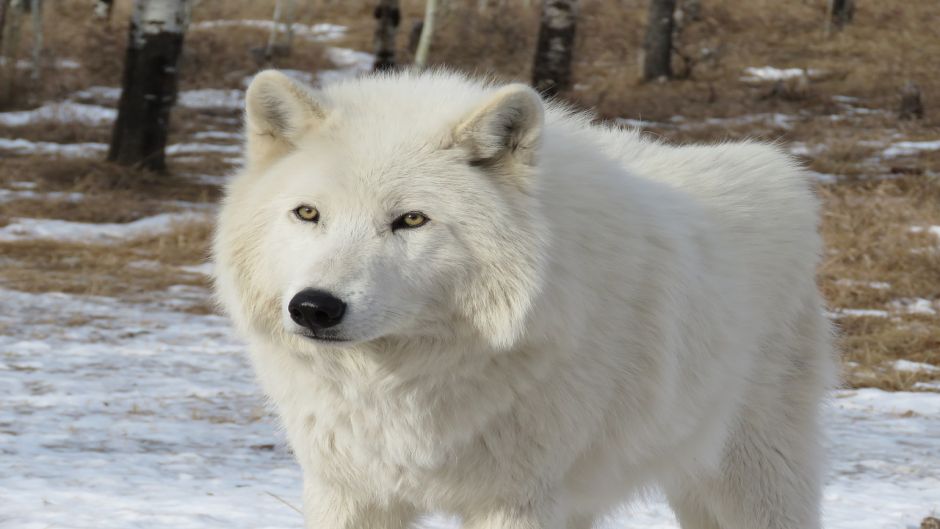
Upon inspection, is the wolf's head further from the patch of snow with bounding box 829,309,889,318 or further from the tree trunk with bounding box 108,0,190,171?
the tree trunk with bounding box 108,0,190,171

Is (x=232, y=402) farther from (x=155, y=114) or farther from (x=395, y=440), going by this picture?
(x=155, y=114)

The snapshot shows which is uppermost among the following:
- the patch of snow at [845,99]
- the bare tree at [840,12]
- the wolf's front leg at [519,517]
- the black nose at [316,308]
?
the bare tree at [840,12]

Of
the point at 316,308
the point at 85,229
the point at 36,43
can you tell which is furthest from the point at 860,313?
the point at 36,43

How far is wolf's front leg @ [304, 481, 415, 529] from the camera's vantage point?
283cm

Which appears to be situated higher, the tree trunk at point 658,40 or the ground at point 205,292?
the tree trunk at point 658,40

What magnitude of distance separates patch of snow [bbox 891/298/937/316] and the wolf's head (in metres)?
5.42

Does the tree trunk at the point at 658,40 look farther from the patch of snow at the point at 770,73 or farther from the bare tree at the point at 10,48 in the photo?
the bare tree at the point at 10,48

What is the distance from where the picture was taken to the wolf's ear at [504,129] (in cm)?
263

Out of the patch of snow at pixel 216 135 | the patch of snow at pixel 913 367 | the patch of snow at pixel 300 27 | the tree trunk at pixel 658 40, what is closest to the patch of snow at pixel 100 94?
the patch of snow at pixel 216 135

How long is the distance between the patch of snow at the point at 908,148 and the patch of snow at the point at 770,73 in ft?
16.1

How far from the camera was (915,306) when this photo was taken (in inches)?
294

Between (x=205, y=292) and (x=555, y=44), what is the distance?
5.85m

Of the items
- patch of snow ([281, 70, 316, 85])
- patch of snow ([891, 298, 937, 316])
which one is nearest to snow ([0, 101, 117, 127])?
patch of snow ([281, 70, 316, 85])

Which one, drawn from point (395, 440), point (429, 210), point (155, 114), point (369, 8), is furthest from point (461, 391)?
point (369, 8)
